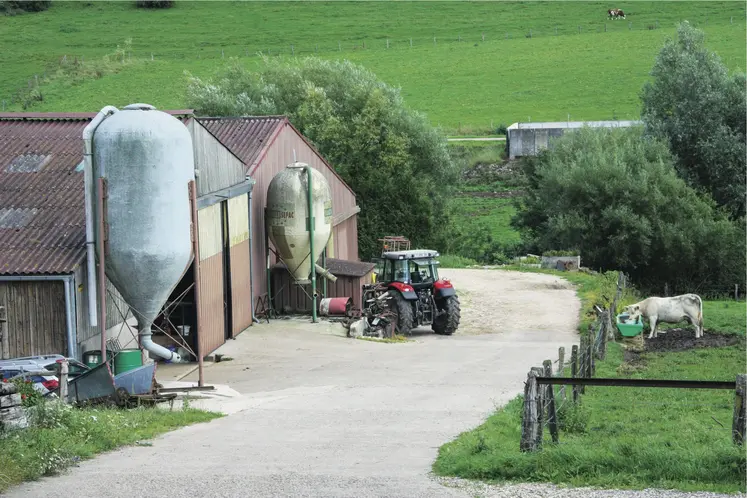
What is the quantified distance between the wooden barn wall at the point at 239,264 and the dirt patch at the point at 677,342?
375 inches

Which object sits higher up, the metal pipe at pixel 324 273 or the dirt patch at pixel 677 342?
the metal pipe at pixel 324 273

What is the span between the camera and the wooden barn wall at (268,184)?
30.8m

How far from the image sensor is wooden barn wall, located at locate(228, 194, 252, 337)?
28.1m

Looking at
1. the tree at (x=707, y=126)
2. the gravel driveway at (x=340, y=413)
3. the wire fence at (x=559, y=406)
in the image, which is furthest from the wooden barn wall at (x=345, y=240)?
the wire fence at (x=559, y=406)

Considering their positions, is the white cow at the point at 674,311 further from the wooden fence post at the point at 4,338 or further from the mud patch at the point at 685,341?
the wooden fence post at the point at 4,338

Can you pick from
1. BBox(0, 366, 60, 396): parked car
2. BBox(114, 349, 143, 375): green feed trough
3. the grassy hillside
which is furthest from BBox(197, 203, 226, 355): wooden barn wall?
the grassy hillside

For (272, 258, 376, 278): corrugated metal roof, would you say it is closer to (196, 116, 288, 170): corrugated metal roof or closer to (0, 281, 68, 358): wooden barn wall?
(196, 116, 288, 170): corrugated metal roof

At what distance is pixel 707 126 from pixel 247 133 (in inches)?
921

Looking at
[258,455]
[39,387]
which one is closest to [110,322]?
[39,387]

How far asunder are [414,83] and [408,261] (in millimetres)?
51833

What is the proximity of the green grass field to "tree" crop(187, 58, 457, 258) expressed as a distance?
25.9m

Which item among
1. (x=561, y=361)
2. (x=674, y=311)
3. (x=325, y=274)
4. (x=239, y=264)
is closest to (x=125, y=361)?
(x=561, y=361)

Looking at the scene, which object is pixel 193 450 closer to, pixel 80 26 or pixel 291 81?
pixel 291 81

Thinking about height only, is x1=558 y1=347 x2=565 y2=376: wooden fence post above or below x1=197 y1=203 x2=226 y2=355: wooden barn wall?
below
